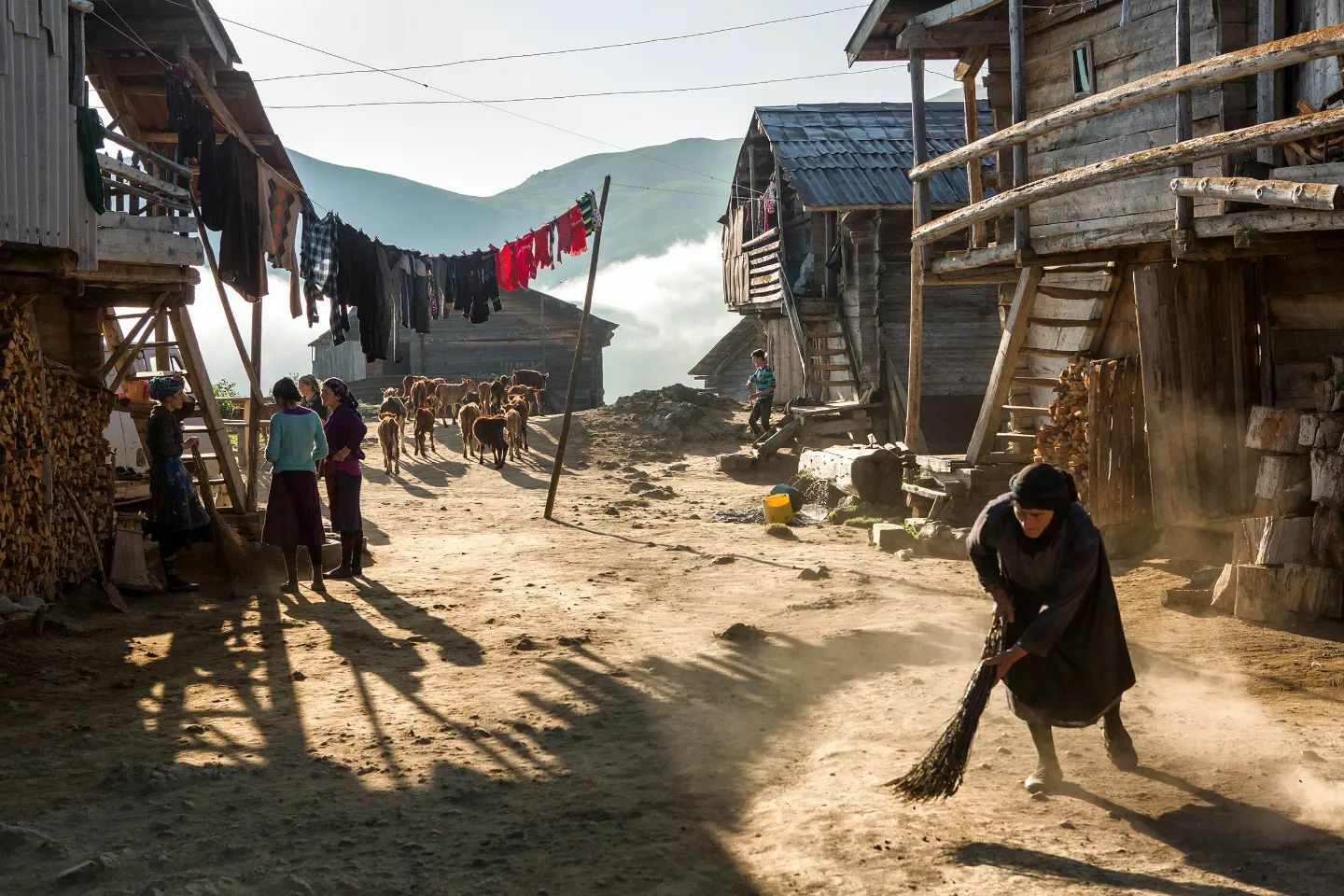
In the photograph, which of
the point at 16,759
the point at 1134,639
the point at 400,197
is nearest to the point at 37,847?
the point at 16,759

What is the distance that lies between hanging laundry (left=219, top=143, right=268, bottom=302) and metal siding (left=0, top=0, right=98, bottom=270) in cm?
254

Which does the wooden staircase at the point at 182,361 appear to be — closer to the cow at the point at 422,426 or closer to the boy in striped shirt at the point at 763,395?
the cow at the point at 422,426

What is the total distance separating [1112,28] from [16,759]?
10.9m

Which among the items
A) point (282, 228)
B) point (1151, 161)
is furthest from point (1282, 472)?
point (282, 228)

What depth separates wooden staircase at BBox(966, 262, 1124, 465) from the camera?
1182cm

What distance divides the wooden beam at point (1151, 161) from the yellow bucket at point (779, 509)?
12.4 ft

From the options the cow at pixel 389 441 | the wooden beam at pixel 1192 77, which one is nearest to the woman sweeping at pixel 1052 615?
the wooden beam at pixel 1192 77

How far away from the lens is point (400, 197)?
13975cm

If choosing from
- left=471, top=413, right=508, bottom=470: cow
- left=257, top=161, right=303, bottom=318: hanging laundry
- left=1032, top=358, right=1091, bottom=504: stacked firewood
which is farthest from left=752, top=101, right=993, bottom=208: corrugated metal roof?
left=257, top=161, right=303, bottom=318: hanging laundry

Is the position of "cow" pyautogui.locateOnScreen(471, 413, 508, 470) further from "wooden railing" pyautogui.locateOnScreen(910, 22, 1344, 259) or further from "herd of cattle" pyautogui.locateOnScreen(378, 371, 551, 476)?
"wooden railing" pyautogui.locateOnScreen(910, 22, 1344, 259)

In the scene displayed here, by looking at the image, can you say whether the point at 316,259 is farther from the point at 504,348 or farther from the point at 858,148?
the point at 504,348

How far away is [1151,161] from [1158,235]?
1029 mm

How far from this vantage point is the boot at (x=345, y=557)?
36.8 ft

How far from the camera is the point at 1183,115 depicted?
9578mm
